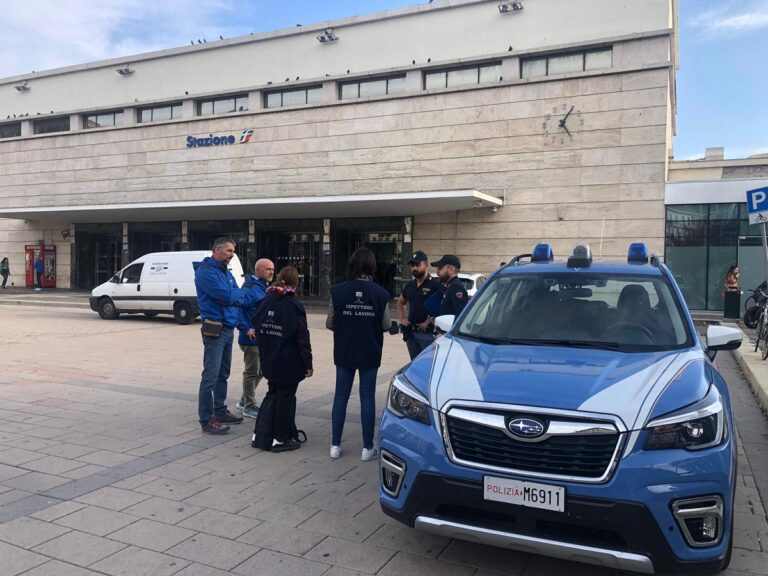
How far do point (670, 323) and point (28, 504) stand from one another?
4.57 m

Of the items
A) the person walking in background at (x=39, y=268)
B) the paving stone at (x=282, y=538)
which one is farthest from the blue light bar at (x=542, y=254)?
the person walking in background at (x=39, y=268)

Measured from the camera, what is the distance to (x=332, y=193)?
87.1ft

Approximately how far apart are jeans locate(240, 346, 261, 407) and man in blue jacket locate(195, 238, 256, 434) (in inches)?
19.1

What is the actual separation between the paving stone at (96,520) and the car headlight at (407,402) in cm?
193

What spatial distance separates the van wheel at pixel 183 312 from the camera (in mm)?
16906

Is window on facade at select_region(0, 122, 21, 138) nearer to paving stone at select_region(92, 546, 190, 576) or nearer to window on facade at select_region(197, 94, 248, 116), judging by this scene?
window on facade at select_region(197, 94, 248, 116)

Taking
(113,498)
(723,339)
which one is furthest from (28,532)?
(723,339)

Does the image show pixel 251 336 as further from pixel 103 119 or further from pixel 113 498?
pixel 103 119

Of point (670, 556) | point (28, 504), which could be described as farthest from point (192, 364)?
point (670, 556)

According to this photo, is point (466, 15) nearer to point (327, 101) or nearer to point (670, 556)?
point (327, 101)

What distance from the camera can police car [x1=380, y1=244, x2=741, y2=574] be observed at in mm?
2689

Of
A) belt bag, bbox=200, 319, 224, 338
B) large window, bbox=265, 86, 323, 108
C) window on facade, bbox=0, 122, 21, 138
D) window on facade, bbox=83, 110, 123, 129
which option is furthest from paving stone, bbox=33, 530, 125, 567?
window on facade, bbox=0, 122, 21, 138

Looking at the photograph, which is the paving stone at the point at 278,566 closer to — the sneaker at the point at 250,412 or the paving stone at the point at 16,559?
the paving stone at the point at 16,559

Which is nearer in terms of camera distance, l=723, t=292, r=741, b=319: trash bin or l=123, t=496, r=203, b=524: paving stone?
l=123, t=496, r=203, b=524: paving stone
